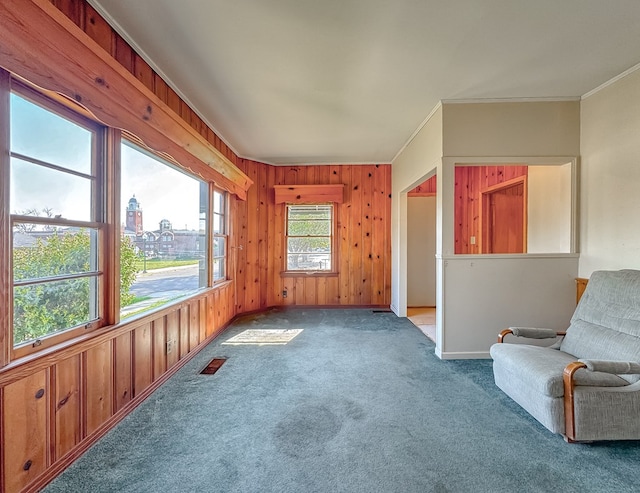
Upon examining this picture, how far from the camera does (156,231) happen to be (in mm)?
2500

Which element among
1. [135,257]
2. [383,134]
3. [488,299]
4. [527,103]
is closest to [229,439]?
[135,257]

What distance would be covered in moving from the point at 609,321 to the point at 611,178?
1.35m

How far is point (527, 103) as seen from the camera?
2.94m

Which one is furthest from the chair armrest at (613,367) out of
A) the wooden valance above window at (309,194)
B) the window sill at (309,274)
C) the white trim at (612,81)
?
the wooden valance above window at (309,194)

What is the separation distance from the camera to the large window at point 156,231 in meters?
2.14

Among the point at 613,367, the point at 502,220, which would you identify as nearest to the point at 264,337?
the point at 613,367

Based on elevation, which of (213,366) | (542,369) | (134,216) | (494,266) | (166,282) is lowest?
(213,366)

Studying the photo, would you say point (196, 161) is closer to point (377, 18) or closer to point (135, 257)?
point (135, 257)

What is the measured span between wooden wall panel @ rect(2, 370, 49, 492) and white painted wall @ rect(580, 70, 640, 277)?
4105 mm

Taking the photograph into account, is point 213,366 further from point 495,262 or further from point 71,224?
point 495,262

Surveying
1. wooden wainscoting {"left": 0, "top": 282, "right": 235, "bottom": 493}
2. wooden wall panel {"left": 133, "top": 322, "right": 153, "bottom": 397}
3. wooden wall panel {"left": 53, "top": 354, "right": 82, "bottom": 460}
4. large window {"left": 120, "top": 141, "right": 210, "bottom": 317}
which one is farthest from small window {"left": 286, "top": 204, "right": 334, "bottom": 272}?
wooden wall panel {"left": 53, "top": 354, "right": 82, "bottom": 460}

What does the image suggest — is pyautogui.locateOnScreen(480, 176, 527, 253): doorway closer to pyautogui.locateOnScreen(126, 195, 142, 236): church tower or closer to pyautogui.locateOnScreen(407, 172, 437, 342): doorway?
pyautogui.locateOnScreen(407, 172, 437, 342): doorway

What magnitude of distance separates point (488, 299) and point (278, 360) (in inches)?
88.1

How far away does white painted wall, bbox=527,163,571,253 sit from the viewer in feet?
9.86
